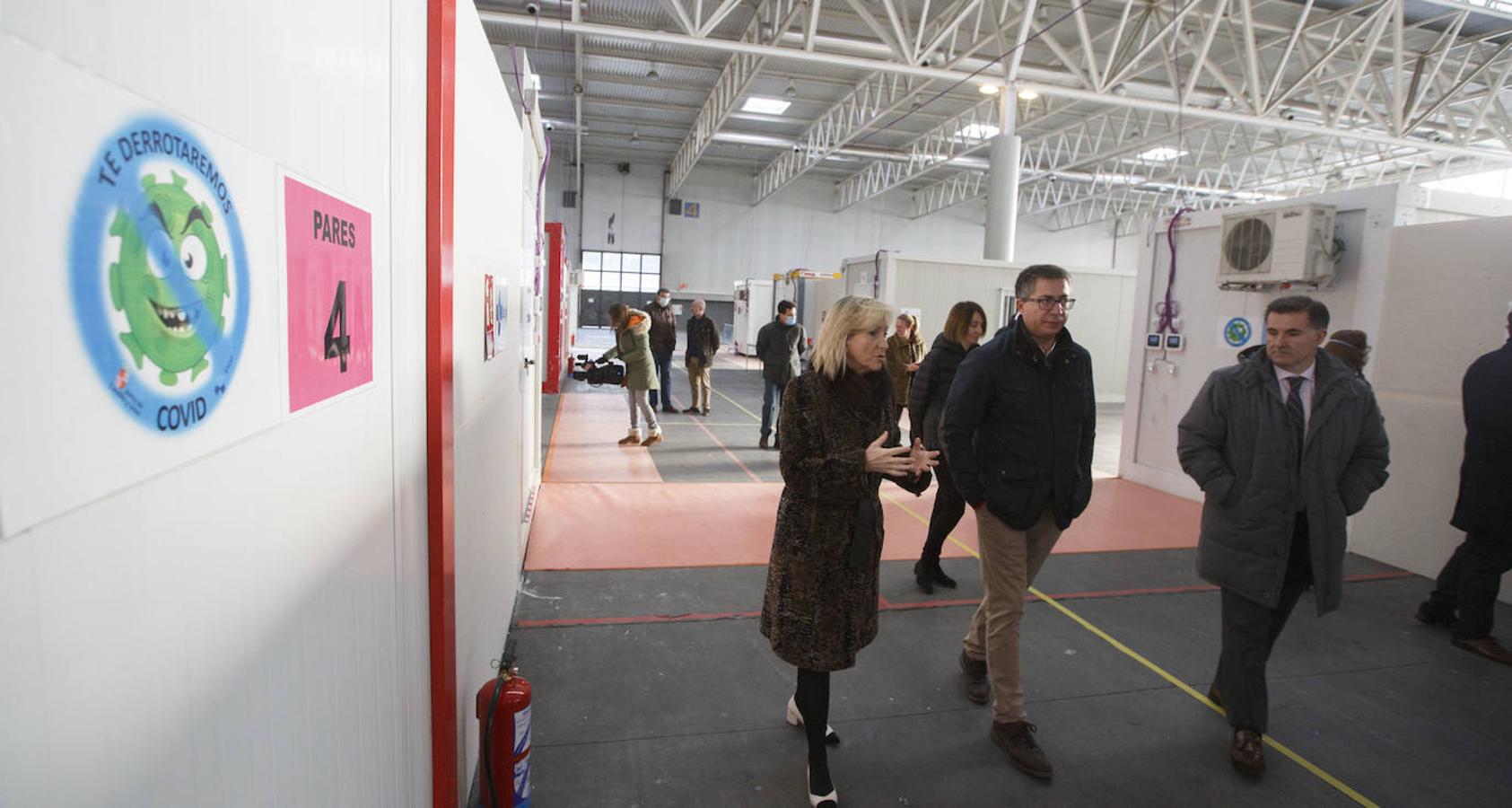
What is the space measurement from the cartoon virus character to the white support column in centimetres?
1295

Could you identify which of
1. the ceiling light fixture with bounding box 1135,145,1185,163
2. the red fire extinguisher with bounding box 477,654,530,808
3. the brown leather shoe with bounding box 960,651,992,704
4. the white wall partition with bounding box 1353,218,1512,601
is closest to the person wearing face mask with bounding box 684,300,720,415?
the white wall partition with bounding box 1353,218,1512,601

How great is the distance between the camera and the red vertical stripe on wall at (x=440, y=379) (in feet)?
5.72

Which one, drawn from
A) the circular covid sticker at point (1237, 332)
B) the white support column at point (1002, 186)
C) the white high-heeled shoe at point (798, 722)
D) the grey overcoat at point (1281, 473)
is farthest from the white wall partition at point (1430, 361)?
the white support column at point (1002, 186)

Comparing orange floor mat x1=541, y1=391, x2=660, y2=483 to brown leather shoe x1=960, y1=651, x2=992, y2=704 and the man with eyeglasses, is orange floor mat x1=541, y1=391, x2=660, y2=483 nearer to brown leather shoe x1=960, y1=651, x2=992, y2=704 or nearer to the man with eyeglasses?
brown leather shoe x1=960, y1=651, x2=992, y2=704

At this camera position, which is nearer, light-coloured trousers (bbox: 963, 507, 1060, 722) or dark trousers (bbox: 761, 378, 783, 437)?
light-coloured trousers (bbox: 963, 507, 1060, 722)

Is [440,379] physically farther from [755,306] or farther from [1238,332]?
[755,306]

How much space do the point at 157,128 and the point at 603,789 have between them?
2.44 meters

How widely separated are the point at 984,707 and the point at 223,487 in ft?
10.1

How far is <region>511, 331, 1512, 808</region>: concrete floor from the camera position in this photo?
276 centimetres

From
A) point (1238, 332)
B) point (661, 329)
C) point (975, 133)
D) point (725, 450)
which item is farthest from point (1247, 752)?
point (975, 133)

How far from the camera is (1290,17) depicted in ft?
40.0

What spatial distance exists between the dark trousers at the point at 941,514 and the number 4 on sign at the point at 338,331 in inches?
139

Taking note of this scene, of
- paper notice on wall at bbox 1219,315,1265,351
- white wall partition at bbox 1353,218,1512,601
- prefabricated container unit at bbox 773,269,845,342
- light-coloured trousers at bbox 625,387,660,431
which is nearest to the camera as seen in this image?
white wall partition at bbox 1353,218,1512,601

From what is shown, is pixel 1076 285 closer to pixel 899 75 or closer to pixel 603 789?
pixel 899 75
